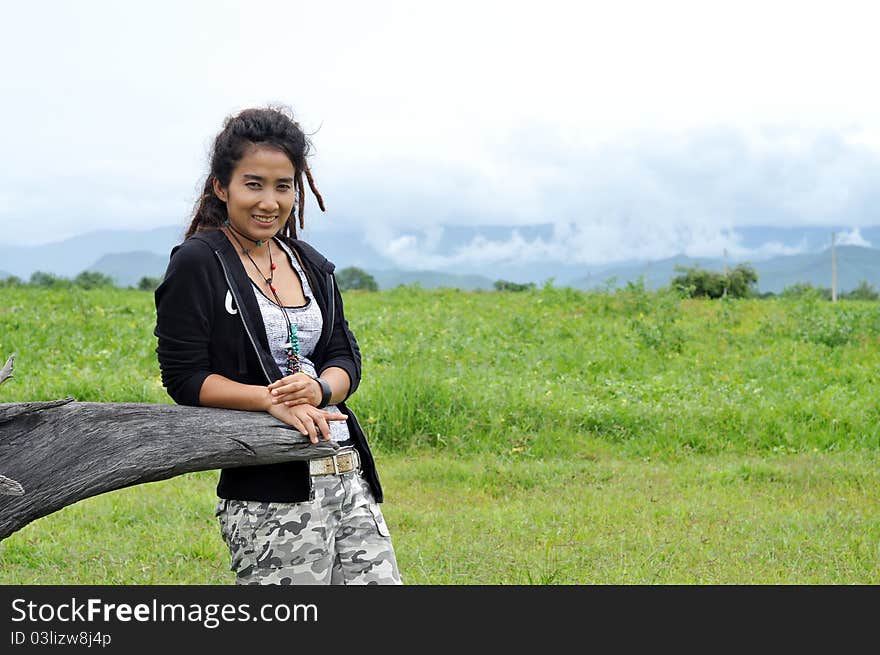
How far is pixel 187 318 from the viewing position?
2707 mm

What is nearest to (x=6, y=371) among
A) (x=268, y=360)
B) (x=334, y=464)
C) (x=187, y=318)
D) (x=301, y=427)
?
(x=187, y=318)

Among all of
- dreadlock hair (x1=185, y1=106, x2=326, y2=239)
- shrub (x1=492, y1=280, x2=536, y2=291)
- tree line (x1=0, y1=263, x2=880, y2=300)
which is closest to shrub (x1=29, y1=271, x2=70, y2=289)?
tree line (x1=0, y1=263, x2=880, y2=300)

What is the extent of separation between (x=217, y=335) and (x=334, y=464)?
1.55 feet

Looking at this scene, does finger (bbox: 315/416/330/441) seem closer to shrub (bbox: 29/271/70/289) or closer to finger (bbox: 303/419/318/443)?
finger (bbox: 303/419/318/443)

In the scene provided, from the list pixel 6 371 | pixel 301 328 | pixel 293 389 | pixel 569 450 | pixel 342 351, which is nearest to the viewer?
pixel 6 371

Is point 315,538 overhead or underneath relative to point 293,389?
underneath

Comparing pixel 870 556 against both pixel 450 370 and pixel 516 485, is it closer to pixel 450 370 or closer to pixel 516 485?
pixel 516 485

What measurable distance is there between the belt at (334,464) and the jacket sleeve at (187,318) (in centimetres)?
36

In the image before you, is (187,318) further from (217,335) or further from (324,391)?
(324,391)

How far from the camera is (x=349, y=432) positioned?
2.98m

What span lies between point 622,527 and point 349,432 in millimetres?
2849

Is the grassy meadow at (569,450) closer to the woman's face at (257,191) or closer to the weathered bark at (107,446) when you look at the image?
the weathered bark at (107,446)

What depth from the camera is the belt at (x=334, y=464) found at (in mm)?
2822
